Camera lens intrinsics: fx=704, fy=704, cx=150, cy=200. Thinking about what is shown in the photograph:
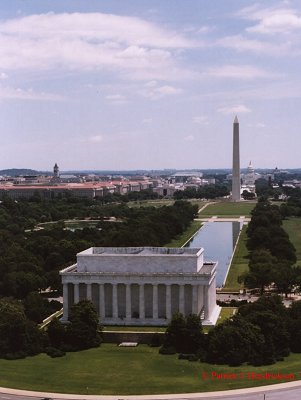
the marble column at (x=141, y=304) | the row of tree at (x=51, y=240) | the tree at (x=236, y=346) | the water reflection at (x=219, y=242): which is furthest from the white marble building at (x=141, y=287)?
the water reflection at (x=219, y=242)

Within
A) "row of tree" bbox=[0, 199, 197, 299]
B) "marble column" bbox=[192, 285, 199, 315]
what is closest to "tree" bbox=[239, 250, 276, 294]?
"marble column" bbox=[192, 285, 199, 315]

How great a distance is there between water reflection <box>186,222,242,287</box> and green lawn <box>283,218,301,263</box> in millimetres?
10445

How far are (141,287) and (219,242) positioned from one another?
67852mm

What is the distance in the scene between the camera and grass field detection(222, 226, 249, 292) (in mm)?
83188

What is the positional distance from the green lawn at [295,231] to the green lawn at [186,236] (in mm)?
19499

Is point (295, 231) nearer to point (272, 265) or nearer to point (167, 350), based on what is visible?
point (272, 265)

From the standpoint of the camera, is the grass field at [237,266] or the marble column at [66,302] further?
the grass field at [237,266]

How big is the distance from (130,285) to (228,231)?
87902 millimetres

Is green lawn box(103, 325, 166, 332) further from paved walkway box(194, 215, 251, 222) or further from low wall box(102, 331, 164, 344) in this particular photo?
paved walkway box(194, 215, 251, 222)

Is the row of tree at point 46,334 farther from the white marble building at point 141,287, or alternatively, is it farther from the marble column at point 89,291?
the white marble building at point 141,287

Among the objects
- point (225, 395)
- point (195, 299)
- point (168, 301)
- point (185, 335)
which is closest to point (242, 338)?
point (185, 335)

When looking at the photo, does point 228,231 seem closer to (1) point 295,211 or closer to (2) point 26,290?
(1) point 295,211

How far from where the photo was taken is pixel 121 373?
4891cm

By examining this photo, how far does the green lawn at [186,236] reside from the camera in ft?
413
